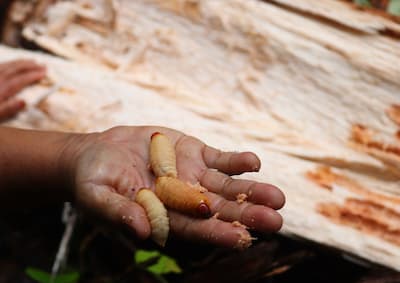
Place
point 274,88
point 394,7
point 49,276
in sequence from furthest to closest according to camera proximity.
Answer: point 394,7 → point 274,88 → point 49,276

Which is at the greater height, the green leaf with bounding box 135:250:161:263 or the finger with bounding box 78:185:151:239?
the finger with bounding box 78:185:151:239

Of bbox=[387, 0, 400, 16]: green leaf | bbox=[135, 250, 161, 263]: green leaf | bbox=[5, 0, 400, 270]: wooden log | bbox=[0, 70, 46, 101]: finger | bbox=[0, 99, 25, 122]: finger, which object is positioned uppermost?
bbox=[387, 0, 400, 16]: green leaf

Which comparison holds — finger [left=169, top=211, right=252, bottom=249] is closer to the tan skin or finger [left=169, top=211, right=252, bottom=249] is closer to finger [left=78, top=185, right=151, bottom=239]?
the tan skin

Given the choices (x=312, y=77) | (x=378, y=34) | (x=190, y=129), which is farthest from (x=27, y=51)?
(x=378, y=34)

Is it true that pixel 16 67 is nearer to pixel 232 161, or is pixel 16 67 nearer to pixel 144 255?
pixel 144 255

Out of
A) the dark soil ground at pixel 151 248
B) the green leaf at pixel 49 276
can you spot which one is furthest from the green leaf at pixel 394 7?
the green leaf at pixel 49 276

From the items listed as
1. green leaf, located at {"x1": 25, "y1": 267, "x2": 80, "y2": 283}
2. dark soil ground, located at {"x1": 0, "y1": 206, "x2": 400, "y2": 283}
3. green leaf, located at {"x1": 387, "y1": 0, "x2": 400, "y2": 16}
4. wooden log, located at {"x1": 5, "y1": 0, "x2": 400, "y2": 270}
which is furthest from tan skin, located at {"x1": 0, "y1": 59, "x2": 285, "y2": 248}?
green leaf, located at {"x1": 387, "y1": 0, "x2": 400, "y2": 16}

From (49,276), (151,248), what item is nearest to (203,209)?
(151,248)
